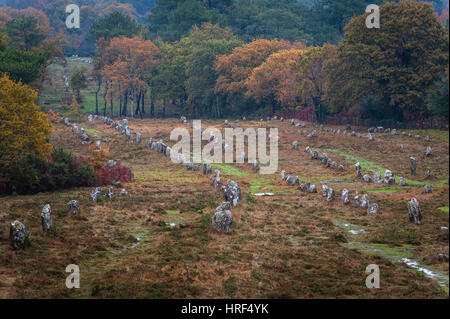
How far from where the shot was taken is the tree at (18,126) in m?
39.8

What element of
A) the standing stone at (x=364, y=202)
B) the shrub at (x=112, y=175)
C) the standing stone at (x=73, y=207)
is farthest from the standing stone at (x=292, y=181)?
the standing stone at (x=73, y=207)

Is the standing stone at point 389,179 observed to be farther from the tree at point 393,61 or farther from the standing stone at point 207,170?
the tree at point 393,61

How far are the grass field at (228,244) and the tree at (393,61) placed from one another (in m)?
18.7

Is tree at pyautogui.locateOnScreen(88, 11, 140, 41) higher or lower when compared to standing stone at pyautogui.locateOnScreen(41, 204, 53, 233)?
higher

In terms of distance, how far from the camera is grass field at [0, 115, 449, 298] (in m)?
19.9

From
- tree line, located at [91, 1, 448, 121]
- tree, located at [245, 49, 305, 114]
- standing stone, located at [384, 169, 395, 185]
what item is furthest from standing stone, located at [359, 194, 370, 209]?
tree, located at [245, 49, 305, 114]

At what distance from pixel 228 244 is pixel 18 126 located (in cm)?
2158

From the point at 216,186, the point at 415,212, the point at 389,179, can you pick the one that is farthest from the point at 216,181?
the point at 415,212

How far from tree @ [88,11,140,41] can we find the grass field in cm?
7116

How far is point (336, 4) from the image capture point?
381 ft

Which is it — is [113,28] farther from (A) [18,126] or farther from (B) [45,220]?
(B) [45,220]

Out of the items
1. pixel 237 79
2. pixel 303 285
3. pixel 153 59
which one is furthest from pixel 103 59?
pixel 303 285

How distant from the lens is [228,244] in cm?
2605

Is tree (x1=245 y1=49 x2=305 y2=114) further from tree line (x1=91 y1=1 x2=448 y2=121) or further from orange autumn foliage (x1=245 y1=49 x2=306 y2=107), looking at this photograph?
tree line (x1=91 y1=1 x2=448 y2=121)
